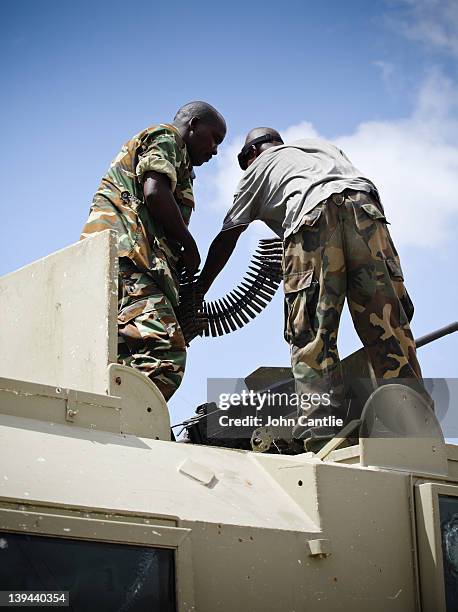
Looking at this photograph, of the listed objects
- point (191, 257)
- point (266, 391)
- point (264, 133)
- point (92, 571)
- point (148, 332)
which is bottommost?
point (92, 571)

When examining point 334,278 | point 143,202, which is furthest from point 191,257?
point 334,278

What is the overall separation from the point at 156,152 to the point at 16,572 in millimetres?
2916

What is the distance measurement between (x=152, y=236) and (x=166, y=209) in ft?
0.46

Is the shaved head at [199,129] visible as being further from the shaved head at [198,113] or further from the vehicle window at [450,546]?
the vehicle window at [450,546]

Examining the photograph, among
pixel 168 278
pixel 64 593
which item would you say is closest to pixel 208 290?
pixel 168 278

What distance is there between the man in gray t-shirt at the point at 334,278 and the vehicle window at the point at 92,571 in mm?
1405

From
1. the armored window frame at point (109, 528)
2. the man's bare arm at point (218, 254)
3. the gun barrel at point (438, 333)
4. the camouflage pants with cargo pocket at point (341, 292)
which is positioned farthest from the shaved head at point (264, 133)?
the armored window frame at point (109, 528)

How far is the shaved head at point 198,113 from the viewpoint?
5.18 meters

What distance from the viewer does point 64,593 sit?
2.18 m

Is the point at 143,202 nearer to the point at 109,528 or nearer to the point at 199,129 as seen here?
the point at 199,129

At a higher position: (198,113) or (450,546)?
(198,113)

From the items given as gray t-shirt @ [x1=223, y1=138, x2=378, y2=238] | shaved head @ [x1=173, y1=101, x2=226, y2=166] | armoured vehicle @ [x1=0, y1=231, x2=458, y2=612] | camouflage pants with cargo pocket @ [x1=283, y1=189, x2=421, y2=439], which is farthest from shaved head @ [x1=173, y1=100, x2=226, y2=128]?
armoured vehicle @ [x1=0, y1=231, x2=458, y2=612]

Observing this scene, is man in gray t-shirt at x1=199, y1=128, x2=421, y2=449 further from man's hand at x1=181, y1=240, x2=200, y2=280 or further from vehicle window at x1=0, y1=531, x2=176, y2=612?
vehicle window at x1=0, y1=531, x2=176, y2=612

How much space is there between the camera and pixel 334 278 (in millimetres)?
4125
